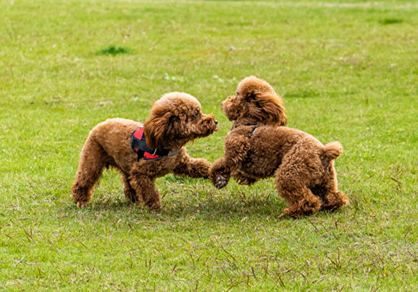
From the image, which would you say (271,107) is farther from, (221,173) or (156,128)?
(156,128)

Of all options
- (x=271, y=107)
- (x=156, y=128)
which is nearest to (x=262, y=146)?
(x=271, y=107)

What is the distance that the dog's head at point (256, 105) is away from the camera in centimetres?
717

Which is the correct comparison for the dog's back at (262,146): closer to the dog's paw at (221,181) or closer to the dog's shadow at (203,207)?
the dog's paw at (221,181)

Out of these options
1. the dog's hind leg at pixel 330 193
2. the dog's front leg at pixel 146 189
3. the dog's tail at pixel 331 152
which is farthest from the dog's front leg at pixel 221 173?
the dog's tail at pixel 331 152

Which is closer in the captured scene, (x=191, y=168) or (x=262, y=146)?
(x=262, y=146)

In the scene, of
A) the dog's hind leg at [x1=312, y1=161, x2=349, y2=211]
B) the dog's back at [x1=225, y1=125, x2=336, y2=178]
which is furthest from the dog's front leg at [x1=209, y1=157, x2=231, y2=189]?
the dog's hind leg at [x1=312, y1=161, x2=349, y2=211]

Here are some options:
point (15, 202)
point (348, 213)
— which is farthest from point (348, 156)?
point (15, 202)

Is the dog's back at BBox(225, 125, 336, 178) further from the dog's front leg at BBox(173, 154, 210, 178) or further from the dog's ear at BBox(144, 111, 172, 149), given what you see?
the dog's ear at BBox(144, 111, 172, 149)

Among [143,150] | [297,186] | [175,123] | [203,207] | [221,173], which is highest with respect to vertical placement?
[175,123]

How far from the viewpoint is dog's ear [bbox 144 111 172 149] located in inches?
270

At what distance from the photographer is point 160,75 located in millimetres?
14438

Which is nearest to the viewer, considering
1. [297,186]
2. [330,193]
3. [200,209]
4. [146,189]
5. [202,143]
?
[297,186]

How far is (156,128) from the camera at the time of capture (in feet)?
22.5

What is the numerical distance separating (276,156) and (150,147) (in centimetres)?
137
